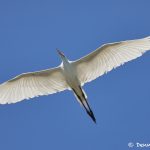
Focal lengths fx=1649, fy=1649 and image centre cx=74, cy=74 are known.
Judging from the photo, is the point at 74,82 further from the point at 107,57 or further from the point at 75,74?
the point at 107,57

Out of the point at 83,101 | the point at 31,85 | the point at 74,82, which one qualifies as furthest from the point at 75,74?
the point at 31,85

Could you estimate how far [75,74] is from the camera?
1988 inches

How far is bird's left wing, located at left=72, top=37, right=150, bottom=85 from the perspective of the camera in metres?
49.9

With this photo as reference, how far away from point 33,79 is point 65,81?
1022 mm

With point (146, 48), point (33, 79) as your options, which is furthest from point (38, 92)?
point (146, 48)

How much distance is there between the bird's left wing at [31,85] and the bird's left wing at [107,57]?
0.70 m

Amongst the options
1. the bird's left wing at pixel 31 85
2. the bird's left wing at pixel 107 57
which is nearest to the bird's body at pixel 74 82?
the bird's left wing at pixel 107 57

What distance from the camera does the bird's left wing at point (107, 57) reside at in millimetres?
49938

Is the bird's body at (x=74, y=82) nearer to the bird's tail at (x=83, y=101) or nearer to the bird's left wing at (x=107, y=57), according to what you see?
the bird's tail at (x=83, y=101)

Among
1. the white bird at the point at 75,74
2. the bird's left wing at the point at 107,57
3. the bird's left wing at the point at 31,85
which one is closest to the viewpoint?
the bird's left wing at the point at 107,57

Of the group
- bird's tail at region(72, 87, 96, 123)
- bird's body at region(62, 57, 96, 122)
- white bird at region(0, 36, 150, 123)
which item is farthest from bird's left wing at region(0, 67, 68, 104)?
bird's tail at region(72, 87, 96, 123)

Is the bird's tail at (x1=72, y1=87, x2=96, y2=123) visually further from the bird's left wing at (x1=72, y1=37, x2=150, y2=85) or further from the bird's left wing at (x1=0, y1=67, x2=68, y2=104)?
the bird's left wing at (x1=0, y1=67, x2=68, y2=104)

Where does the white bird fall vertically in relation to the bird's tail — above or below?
above

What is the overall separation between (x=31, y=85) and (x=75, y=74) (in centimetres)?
148
